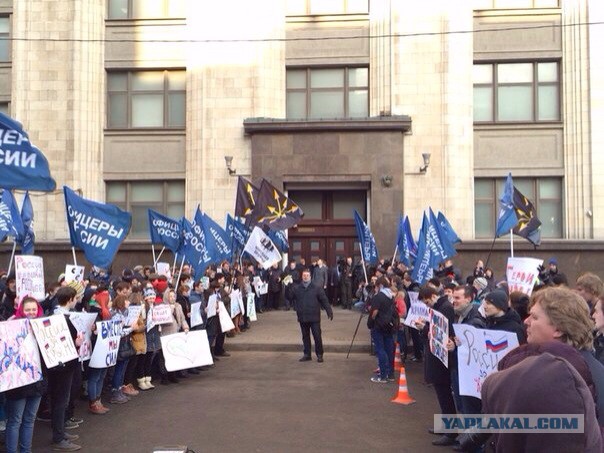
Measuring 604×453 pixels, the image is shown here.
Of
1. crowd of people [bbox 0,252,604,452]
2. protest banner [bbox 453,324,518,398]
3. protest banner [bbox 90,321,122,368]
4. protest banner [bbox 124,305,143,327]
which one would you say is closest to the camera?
crowd of people [bbox 0,252,604,452]

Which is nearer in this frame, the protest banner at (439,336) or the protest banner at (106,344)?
the protest banner at (439,336)

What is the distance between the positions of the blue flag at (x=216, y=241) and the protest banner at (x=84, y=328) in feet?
21.7

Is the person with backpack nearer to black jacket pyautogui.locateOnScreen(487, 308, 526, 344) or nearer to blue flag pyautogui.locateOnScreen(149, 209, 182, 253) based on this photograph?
black jacket pyautogui.locateOnScreen(487, 308, 526, 344)

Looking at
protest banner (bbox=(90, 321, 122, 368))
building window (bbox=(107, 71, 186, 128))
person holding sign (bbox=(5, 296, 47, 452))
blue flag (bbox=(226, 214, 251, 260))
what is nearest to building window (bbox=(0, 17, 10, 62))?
building window (bbox=(107, 71, 186, 128))

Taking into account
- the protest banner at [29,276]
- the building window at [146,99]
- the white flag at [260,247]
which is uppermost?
the building window at [146,99]

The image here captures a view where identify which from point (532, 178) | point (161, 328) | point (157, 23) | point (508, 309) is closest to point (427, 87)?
point (532, 178)

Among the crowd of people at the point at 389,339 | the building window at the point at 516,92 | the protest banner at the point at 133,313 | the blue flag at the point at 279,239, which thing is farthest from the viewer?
the building window at the point at 516,92

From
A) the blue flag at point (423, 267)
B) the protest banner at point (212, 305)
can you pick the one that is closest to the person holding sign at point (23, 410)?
the protest banner at point (212, 305)

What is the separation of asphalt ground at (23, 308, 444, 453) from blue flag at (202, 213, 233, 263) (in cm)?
330

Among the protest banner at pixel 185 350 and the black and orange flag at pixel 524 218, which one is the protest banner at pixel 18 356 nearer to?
the protest banner at pixel 185 350

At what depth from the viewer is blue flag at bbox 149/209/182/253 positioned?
1581 centimetres

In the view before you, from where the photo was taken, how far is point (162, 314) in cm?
1109

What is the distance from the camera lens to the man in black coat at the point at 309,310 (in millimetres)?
13492

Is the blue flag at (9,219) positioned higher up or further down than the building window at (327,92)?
further down
